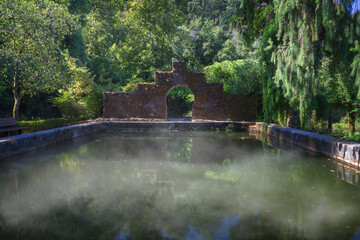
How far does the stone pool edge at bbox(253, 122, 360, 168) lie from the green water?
1.31 feet

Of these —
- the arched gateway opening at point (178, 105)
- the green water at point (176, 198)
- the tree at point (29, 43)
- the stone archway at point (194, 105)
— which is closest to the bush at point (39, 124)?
the tree at point (29, 43)

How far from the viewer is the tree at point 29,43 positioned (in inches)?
391

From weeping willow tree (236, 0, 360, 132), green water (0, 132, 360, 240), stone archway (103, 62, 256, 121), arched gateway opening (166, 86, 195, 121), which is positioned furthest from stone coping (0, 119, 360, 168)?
arched gateway opening (166, 86, 195, 121)

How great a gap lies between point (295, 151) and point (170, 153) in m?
3.86

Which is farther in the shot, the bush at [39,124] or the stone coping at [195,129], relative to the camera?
the bush at [39,124]

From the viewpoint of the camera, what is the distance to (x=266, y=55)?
11453 millimetres

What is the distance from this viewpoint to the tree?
9.94m

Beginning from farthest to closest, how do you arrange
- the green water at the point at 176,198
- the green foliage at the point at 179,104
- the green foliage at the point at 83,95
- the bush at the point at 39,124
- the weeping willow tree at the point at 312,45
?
the green foliage at the point at 179,104 < the green foliage at the point at 83,95 < the bush at the point at 39,124 < the weeping willow tree at the point at 312,45 < the green water at the point at 176,198

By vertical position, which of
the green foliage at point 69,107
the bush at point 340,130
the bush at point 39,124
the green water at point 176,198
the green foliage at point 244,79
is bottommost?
the green water at point 176,198

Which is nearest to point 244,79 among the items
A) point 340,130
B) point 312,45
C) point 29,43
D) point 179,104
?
point 340,130

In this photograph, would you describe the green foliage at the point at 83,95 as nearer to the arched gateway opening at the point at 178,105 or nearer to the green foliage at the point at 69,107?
the green foliage at the point at 69,107

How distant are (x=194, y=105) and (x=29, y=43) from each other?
982 centimetres

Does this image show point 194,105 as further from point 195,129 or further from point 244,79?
point 244,79

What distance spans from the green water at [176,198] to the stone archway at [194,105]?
992cm
